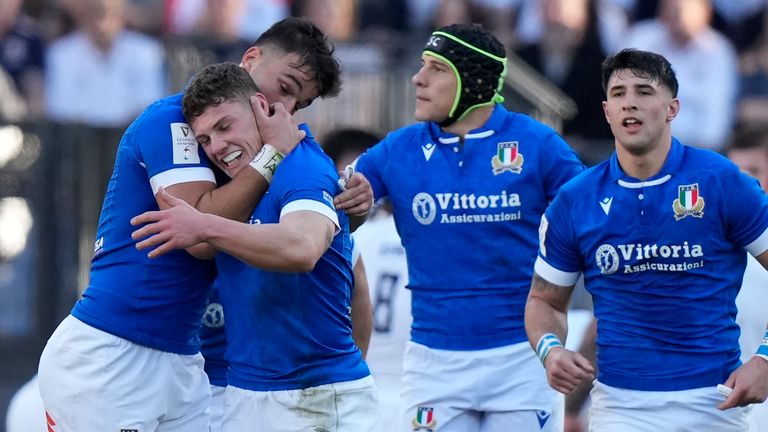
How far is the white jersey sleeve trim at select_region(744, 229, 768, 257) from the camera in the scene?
20.2 ft

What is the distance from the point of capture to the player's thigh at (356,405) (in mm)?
5715

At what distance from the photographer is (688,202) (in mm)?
6246

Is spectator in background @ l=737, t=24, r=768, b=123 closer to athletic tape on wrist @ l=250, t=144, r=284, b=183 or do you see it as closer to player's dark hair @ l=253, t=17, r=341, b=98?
player's dark hair @ l=253, t=17, r=341, b=98

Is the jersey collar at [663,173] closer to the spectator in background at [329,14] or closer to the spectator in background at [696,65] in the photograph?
the spectator in background at [696,65]

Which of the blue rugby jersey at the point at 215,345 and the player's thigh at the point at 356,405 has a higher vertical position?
the blue rugby jersey at the point at 215,345

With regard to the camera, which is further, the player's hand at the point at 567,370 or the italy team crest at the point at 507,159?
the italy team crest at the point at 507,159

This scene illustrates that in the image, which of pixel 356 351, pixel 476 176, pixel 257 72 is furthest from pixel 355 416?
pixel 476 176

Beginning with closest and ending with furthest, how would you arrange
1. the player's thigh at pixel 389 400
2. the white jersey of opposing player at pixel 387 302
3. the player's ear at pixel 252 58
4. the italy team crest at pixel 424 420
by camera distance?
the player's ear at pixel 252 58 < the italy team crest at pixel 424 420 < the player's thigh at pixel 389 400 < the white jersey of opposing player at pixel 387 302

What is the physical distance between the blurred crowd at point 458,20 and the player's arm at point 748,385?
5838 millimetres

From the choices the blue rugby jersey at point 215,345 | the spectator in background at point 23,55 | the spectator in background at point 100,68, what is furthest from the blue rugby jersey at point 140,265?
the spectator in background at point 23,55

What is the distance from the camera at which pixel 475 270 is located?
24.2 feet

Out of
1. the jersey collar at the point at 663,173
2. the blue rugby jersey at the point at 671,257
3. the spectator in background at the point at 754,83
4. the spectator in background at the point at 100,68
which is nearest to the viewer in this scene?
the blue rugby jersey at the point at 671,257

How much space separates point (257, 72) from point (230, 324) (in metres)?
1.03

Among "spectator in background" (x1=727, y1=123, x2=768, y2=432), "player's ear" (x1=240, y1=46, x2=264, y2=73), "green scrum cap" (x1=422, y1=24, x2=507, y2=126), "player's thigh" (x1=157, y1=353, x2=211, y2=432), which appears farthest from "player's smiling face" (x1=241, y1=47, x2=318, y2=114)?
"spectator in background" (x1=727, y1=123, x2=768, y2=432)
